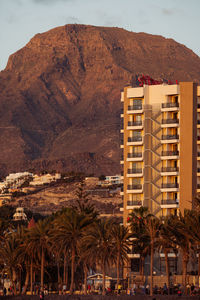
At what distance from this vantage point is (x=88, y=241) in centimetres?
10025

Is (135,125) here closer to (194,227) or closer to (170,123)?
(170,123)

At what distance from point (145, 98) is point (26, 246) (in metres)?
37.7

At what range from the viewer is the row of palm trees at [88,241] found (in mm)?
97062

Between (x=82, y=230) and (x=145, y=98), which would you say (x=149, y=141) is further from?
(x=82, y=230)

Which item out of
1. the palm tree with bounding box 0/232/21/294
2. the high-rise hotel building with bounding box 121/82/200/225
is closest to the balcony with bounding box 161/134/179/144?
the high-rise hotel building with bounding box 121/82/200/225

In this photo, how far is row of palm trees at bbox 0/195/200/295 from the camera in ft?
318

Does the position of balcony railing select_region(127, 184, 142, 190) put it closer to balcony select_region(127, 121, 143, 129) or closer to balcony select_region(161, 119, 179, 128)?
balcony select_region(127, 121, 143, 129)

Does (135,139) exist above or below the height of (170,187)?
above

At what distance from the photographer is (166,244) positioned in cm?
9962

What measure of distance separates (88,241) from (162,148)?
113ft

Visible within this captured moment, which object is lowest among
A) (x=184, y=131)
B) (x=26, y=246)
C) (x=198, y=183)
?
(x=26, y=246)

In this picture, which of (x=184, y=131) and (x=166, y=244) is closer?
(x=166, y=244)

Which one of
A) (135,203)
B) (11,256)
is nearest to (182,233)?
(11,256)

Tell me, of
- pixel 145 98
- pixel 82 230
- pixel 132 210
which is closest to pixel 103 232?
pixel 82 230
